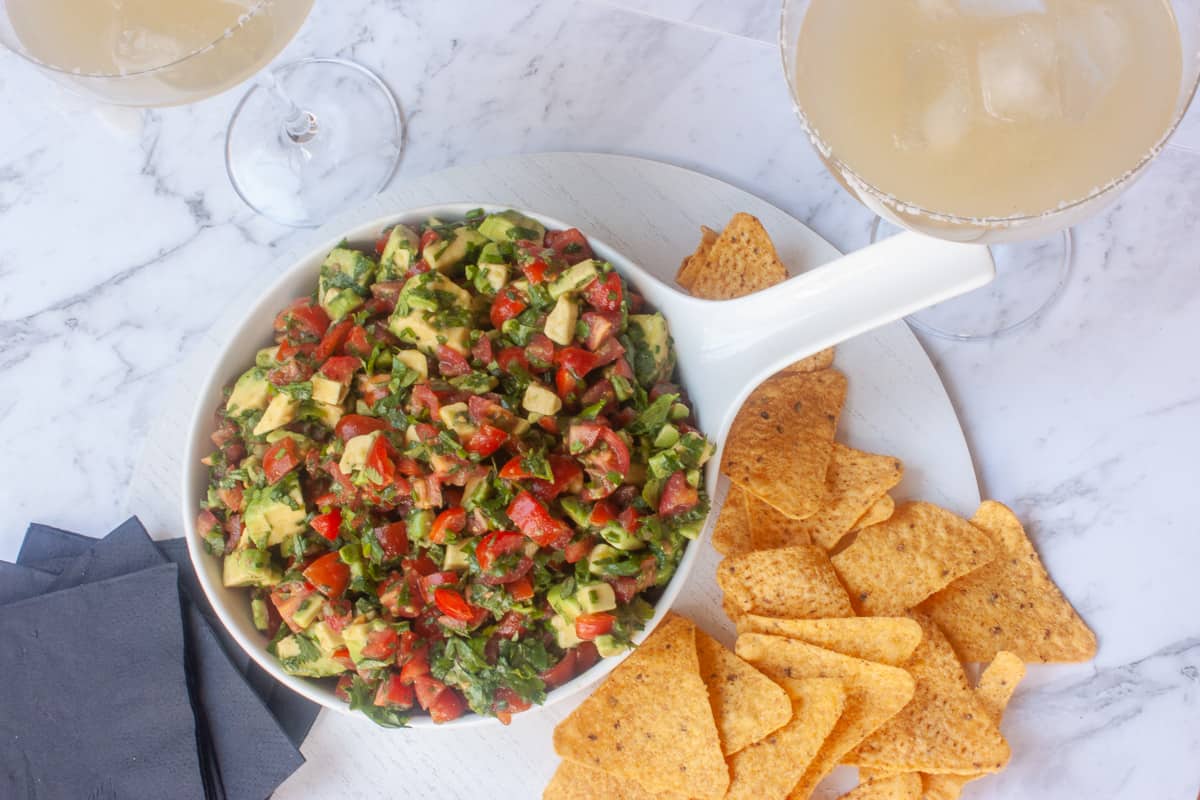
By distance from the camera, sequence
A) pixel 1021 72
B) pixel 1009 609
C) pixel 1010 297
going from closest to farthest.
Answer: pixel 1021 72 → pixel 1009 609 → pixel 1010 297

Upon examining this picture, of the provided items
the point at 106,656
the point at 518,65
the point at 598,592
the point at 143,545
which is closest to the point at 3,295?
the point at 143,545

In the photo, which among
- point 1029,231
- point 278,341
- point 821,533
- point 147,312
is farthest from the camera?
point 147,312

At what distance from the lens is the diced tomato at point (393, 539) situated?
1.87 m

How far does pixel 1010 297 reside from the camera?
93.9 inches

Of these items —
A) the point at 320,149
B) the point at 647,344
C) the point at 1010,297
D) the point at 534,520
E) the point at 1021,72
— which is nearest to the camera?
the point at 1021,72

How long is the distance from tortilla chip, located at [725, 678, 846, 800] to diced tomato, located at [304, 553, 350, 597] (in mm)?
841

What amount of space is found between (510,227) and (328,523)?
0.60 m

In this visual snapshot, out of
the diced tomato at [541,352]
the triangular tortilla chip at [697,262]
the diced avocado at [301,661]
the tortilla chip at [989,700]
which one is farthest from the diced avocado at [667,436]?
the tortilla chip at [989,700]

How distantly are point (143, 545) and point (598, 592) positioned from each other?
0.99 meters

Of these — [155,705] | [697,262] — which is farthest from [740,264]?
[155,705]

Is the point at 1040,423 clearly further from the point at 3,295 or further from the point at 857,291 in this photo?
the point at 3,295

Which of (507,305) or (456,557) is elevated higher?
(507,305)

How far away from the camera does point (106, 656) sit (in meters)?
2.21

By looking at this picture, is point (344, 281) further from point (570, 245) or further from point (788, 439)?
point (788, 439)
